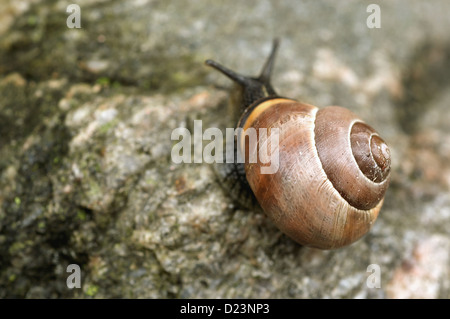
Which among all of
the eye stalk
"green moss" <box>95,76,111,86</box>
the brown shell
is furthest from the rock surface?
the brown shell

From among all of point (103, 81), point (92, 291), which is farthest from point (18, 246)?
point (103, 81)

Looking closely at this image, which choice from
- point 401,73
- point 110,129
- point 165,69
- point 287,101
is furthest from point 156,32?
point 401,73

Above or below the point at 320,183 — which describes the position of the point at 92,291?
below

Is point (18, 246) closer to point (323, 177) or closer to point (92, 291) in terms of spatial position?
point (92, 291)

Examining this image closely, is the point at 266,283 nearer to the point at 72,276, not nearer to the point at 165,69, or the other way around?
the point at 72,276

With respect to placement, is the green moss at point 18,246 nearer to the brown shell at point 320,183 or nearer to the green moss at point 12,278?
the green moss at point 12,278

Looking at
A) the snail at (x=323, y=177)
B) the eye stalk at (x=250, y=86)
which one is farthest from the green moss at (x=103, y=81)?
the snail at (x=323, y=177)

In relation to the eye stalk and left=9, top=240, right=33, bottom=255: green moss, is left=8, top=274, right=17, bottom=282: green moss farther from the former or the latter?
the eye stalk
